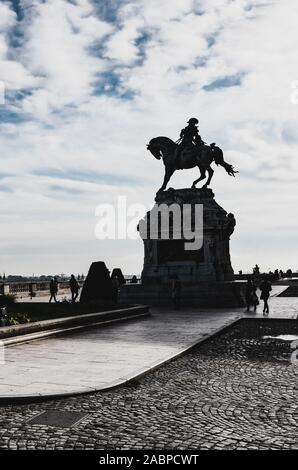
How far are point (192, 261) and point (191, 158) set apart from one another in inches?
247

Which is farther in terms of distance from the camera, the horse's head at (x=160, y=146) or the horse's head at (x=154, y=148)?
the horse's head at (x=154, y=148)

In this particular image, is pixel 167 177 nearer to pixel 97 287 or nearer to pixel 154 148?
pixel 154 148

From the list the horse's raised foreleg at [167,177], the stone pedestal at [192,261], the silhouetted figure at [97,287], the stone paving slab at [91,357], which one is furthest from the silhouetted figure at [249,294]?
the horse's raised foreleg at [167,177]

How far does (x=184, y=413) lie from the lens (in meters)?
6.23

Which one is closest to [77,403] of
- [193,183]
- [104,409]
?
[104,409]

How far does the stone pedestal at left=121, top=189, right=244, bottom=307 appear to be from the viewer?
25422 millimetres

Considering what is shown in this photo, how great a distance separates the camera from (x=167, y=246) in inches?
1079

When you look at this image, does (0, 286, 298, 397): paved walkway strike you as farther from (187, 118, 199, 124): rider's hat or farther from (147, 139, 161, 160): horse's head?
(147, 139, 161, 160): horse's head

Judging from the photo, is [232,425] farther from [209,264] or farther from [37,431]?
[209,264]

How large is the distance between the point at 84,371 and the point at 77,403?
1.87 meters

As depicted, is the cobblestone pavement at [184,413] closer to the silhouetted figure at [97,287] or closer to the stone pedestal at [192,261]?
the silhouetted figure at [97,287]

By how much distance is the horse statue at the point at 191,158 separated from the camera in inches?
1117

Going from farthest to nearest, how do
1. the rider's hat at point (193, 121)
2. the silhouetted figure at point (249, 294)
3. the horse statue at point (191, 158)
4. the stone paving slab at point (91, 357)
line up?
the rider's hat at point (193, 121), the horse statue at point (191, 158), the silhouetted figure at point (249, 294), the stone paving slab at point (91, 357)

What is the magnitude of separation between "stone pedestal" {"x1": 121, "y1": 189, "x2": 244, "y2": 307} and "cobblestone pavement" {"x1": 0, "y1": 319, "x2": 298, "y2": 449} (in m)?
15.8
